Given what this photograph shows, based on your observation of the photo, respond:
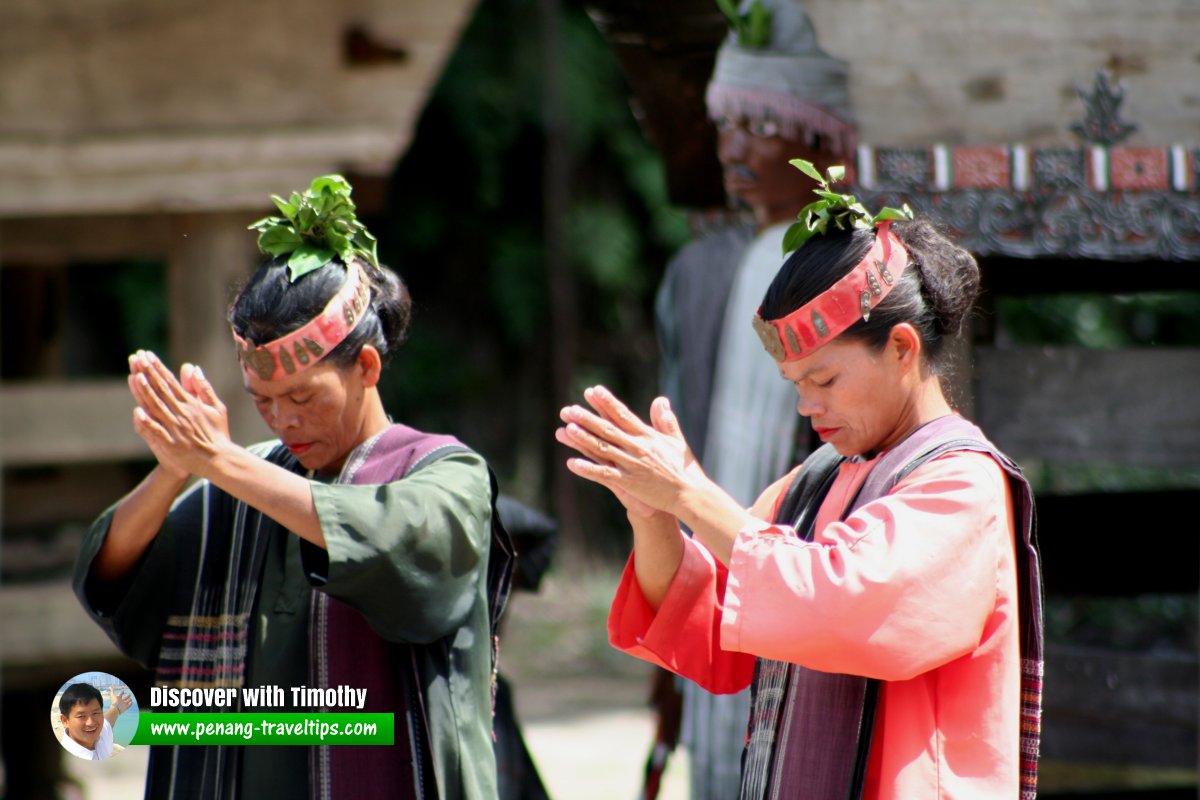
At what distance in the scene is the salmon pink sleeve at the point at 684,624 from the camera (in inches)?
85.7

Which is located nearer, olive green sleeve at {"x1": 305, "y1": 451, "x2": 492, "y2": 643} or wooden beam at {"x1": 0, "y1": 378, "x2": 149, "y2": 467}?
olive green sleeve at {"x1": 305, "y1": 451, "x2": 492, "y2": 643}

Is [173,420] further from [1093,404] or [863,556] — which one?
[1093,404]

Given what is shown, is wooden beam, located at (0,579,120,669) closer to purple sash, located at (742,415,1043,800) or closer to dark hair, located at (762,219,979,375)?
purple sash, located at (742,415,1043,800)

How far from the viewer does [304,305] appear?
2404mm

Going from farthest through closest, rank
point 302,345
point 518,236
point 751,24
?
point 518,236 < point 751,24 < point 302,345

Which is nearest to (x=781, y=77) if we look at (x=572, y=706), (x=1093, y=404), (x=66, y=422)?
(x=1093, y=404)

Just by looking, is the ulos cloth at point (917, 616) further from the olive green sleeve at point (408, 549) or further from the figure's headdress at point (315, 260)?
the figure's headdress at point (315, 260)

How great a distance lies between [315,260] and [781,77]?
1468 mm

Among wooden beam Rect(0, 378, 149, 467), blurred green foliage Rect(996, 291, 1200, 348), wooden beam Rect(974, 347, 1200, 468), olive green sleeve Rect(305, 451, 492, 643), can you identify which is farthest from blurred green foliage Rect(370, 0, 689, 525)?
olive green sleeve Rect(305, 451, 492, 643)

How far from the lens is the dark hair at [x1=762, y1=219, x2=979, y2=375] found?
201cm

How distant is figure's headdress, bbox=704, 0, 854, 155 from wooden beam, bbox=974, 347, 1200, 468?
0.69 m

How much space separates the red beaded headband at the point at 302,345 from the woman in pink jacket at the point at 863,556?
58 cm

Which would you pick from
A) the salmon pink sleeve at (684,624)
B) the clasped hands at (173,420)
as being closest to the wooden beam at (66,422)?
the clasped hands at (173,420)

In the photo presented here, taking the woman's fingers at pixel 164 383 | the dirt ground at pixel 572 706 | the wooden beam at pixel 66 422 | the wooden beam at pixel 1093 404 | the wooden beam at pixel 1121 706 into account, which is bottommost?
the dirt ground at pixel 572 706
